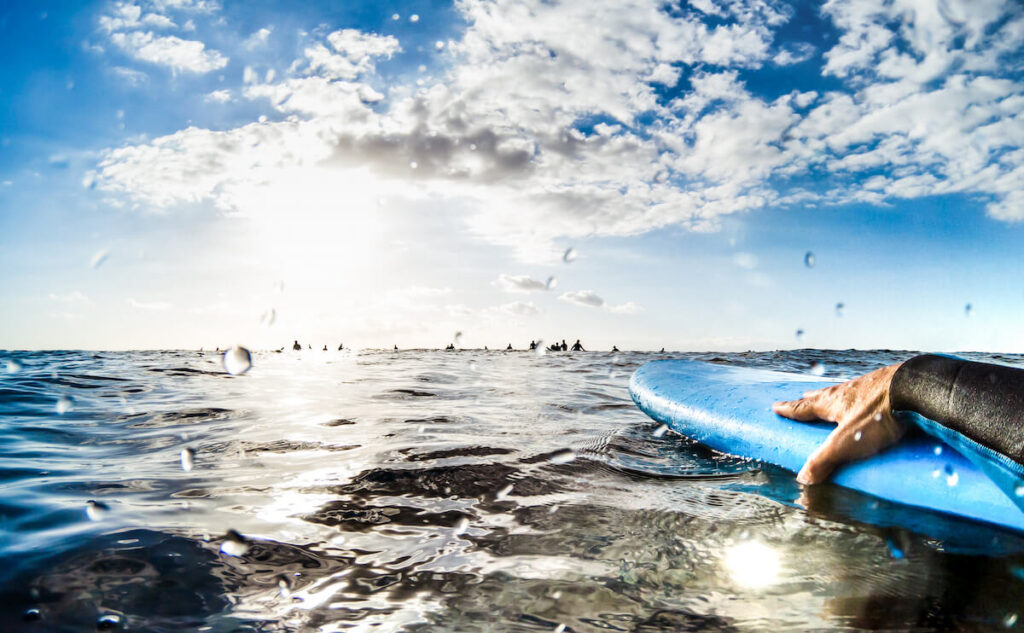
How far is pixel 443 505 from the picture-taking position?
2.36m

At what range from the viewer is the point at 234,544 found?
6.18 ft

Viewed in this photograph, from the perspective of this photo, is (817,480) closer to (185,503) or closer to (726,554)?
(726,554)

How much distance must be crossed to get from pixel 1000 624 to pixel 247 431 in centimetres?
426

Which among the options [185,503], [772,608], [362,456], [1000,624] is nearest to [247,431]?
[362,456]

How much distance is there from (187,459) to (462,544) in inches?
86.0

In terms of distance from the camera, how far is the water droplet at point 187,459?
3.00 metres

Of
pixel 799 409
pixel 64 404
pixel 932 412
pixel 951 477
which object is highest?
pixel 932 412

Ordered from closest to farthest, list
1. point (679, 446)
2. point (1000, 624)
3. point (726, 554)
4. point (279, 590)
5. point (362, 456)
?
point (1000, 624) < point (279, 590) < point (726, 554) < point (362, 456) < point (679, 446)

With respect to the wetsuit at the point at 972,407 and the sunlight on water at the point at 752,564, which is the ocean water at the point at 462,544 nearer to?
the sunlight on water at the point at 752,564

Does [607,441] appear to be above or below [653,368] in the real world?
below

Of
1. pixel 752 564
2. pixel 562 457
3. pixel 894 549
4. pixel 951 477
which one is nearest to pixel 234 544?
pixel 752 564

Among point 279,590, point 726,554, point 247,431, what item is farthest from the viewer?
point 247,431

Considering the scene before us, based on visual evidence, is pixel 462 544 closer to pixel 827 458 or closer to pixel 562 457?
pixel 562 457

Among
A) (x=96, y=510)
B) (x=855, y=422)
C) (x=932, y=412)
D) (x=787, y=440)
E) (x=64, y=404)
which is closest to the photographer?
(x=932, y=412)
